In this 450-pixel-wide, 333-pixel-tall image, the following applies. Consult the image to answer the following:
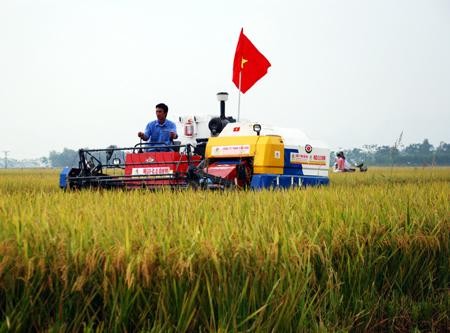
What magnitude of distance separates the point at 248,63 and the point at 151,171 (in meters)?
3.90

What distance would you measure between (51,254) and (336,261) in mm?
1790

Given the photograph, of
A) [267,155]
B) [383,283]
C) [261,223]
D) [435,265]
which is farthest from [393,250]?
[267,155]

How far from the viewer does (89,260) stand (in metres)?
2.66

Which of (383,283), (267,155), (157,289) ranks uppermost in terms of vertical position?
(267,155)

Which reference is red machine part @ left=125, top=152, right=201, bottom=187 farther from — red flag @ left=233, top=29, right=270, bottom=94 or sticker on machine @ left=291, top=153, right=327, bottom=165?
red flag @ left=233, top=29, right=270, bottom=94

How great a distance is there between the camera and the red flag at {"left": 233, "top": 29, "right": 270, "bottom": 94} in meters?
11.9

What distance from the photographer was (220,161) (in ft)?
31.6

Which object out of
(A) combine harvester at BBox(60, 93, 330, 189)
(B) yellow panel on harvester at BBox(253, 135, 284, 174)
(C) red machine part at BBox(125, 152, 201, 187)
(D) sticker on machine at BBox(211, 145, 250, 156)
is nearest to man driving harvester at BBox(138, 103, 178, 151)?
(A) combine harvester at BBox(60, 93, 330, 189)

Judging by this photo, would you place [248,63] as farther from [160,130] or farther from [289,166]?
[289,166]

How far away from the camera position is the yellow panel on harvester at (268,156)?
8938 mm

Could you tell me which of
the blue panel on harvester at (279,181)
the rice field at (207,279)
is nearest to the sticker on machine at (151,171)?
the blue panel on harvester at (279,181)

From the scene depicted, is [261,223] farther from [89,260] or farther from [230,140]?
[230,140]

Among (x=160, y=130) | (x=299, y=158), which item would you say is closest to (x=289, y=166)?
(x=299, y=158)

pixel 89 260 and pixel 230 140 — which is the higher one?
pixel 230 140
